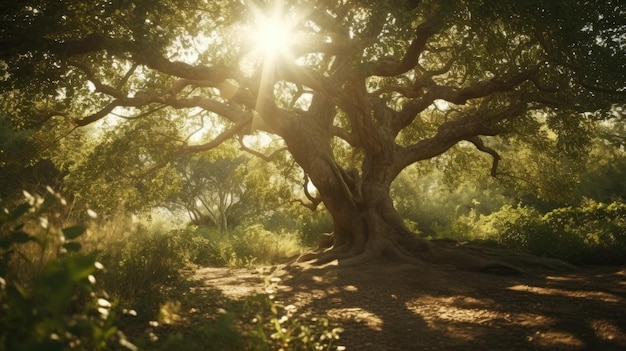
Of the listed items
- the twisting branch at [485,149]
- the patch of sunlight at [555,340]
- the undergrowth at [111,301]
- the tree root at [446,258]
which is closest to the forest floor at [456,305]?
the patch of sunlight at [555,340]

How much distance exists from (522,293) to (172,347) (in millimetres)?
5471

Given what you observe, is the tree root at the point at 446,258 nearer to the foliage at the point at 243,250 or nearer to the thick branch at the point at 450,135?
the thick branch at the point at 450,135

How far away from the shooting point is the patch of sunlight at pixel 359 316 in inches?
193

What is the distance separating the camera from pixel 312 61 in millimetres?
13578

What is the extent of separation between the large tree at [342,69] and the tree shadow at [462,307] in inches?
54.8

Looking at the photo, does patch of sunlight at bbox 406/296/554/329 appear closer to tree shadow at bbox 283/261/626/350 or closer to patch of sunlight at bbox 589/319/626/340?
tree shadow at bbox 283/261/626/350

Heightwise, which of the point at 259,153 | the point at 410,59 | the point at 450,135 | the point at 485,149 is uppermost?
the point at 410,59

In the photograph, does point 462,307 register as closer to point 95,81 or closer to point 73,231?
point 73,231

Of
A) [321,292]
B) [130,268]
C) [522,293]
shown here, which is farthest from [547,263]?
[130,268]

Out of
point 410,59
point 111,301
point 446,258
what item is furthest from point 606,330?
point 410,59

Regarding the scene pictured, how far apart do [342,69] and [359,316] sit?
7164 millimetres

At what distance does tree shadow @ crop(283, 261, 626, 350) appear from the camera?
4281 millimetres

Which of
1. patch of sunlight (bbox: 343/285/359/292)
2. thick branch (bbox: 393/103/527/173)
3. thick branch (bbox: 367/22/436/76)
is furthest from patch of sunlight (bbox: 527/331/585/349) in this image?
thick branch (bbox: 393/103/527/173)

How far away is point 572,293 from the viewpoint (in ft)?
21.2
